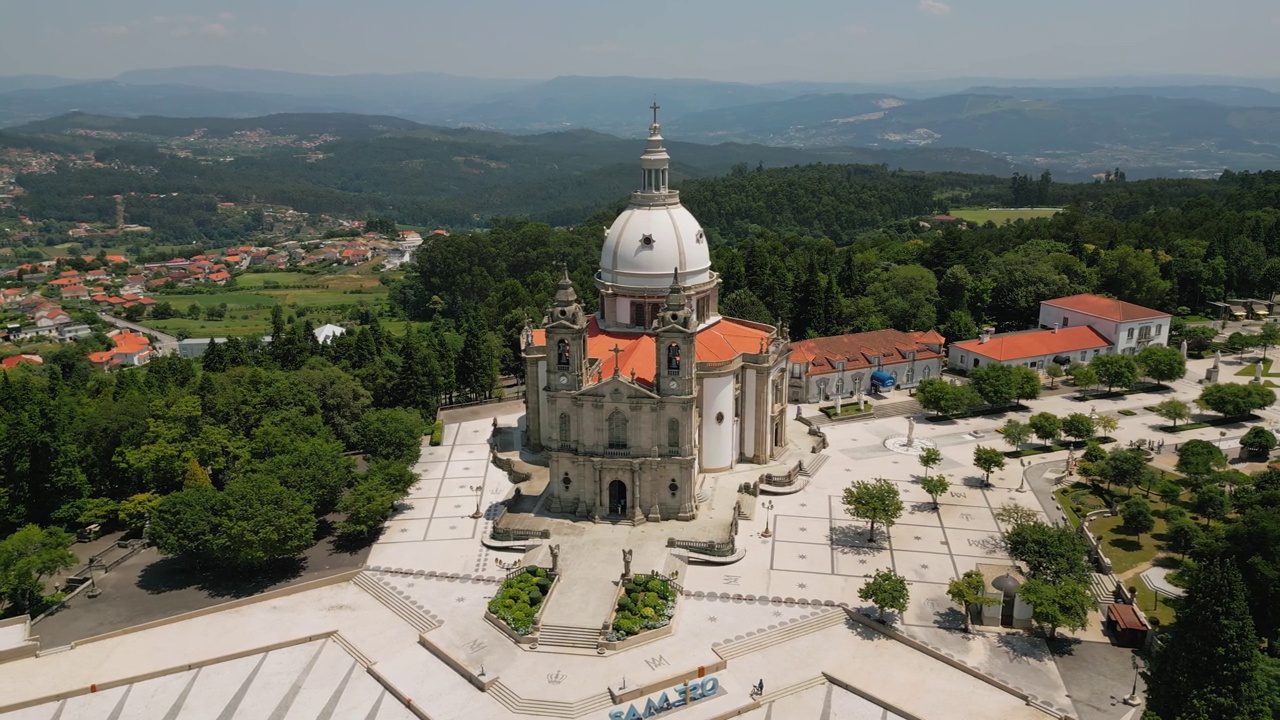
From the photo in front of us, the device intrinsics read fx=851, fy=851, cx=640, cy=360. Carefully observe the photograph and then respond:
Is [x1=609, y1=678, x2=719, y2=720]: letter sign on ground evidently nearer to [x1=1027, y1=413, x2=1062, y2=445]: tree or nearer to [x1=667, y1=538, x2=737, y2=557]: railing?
[x1=667, y1=538, x2=737, y2=557]: railing

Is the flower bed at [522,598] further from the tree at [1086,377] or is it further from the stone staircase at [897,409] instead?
the tree at [1086,377]

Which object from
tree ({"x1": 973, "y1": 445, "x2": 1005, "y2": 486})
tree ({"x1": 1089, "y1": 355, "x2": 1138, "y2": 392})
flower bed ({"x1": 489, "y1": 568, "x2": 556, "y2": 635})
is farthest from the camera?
tree ({"x1": 1089, "y1": 355, "x2": 1138, "y2": 392})

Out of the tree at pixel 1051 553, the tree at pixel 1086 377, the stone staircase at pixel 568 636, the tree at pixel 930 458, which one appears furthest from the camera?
the tree at pixel 1086 377

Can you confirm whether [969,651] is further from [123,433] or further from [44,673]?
[123,433]

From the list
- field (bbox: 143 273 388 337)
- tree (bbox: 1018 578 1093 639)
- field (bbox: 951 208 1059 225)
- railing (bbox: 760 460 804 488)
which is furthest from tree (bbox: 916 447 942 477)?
field (bbox: 951 208 1059 225)

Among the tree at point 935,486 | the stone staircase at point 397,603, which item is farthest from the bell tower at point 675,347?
the stone staircase at point 397,603

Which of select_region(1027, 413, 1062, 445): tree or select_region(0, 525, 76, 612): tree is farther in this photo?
select_region(1027, 413, 1062, 445): tree

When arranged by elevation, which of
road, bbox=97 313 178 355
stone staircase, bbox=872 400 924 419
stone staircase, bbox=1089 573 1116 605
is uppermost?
stone staircase, bbox=872 400 924 419
